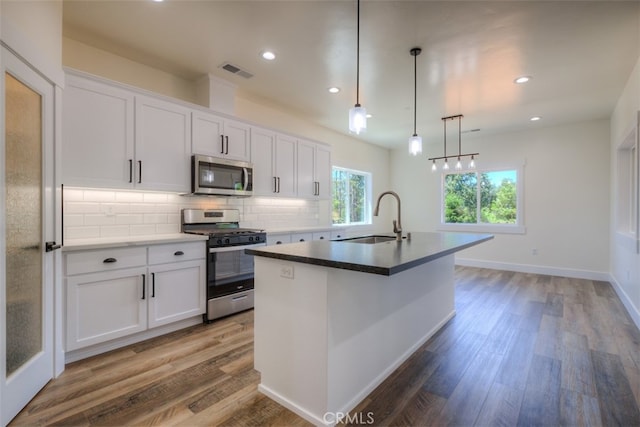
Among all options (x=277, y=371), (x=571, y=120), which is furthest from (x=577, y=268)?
(x=277, y=371)

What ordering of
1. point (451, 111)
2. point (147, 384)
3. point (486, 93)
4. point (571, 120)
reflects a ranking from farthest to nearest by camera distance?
1. point (571, 120)
2. point (451, 111)
3. point (486, 93)
4. point (147, 384)

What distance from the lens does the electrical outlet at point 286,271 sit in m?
1.81

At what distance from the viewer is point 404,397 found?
6.36 feet

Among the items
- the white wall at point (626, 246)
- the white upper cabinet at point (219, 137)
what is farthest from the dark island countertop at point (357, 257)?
the white wall at point (626, 246)

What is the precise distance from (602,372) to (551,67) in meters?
2.86

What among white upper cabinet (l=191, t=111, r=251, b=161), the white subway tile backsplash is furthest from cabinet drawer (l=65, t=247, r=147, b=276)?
white upper cabinet (l=191, t=111, r=251, b=161)

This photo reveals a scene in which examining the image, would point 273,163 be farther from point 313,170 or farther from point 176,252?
point 176,252

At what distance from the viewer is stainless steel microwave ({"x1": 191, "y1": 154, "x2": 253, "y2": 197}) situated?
10.7 feet

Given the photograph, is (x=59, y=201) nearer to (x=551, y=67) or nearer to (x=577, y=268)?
(x=551, y=67)

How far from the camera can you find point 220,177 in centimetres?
348

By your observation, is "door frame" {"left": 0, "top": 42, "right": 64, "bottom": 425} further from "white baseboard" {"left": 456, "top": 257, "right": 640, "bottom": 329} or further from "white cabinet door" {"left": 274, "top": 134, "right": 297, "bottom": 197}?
"white baseboard" {"left": 456, "top": 257, "right": 640, "bottom": 329}

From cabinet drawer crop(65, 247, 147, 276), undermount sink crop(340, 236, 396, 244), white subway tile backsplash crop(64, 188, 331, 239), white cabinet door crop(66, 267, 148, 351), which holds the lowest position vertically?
white cabinet door crop(66, 267, 148, 351)

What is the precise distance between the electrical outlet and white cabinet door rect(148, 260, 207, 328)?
152 cm

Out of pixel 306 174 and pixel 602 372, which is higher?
pixel 306 174
